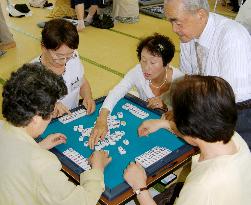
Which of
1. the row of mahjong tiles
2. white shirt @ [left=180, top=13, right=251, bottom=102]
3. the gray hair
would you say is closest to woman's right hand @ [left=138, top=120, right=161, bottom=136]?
the row of mahjong tiles

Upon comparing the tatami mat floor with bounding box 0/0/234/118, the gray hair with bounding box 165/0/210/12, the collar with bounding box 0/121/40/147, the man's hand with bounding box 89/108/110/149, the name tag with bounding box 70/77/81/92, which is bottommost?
the tatami mat floor with bounding box 0/0/234/118

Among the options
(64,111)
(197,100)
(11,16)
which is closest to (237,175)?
(197,100)

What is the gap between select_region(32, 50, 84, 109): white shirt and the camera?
2.47m

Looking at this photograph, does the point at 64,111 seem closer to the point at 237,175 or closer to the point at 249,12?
the point at 237,175

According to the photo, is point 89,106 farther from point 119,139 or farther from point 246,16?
point 246,16

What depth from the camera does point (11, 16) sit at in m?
6.05

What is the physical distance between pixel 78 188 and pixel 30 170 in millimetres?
252

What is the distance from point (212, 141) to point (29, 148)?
681mm

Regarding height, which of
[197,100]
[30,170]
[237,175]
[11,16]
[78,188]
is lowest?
[11,16]

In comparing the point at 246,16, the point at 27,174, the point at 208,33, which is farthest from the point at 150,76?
the point at 27,174

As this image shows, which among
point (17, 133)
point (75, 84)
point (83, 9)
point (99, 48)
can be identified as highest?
point (17, 133)

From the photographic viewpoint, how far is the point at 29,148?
1.30 metres

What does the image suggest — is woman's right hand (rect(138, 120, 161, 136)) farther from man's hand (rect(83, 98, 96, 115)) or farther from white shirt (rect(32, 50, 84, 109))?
white shirt (rect(32, 50, 84, 109))

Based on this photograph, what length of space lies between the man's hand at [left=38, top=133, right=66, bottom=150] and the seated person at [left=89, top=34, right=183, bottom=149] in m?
0.22
